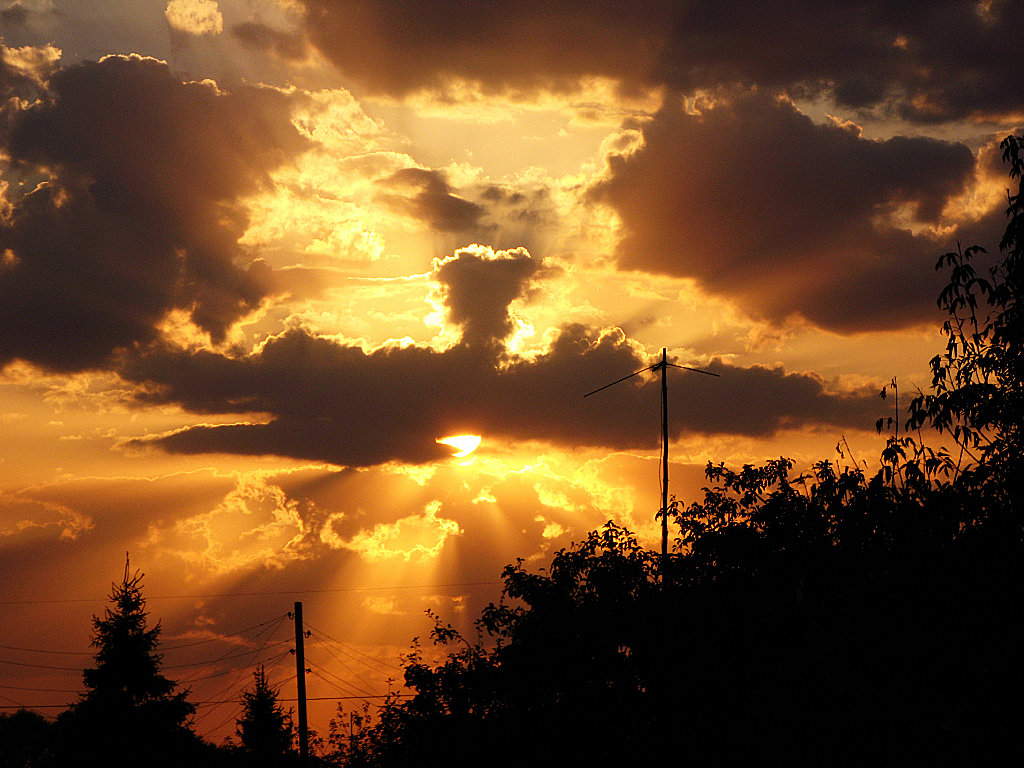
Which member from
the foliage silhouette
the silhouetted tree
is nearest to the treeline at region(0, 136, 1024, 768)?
the foliage silhouette

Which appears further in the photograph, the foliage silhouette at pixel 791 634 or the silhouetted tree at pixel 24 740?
the silhouetted tree at pixel 24 740

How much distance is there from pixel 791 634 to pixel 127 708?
103 ft

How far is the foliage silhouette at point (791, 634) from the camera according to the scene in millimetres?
11797

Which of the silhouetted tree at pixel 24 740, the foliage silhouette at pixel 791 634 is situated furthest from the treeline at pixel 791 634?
the silhouetted tree at pixel 24 740

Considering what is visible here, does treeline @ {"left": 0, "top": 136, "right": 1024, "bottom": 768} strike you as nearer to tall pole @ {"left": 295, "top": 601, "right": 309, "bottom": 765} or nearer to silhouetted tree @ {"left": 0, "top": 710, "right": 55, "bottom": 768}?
tall pole @ {"left": 295, "top": 601, "right": 309, "bottom": 765}

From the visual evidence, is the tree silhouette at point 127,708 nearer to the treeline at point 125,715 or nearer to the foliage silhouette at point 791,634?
the treeline at point 125,715

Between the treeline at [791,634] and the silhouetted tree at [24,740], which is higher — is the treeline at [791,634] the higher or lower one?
the higher one

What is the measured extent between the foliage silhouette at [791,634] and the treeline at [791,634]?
0.03 metres

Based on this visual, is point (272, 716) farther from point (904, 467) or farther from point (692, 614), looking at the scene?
point (904, 467)

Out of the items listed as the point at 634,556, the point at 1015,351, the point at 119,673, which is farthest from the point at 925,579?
the point at 119,673

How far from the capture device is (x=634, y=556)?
24.4 metres

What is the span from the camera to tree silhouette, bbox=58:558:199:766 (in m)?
37.8

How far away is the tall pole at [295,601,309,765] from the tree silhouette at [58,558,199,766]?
4785 mm

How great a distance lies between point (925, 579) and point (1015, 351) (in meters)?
3.32
